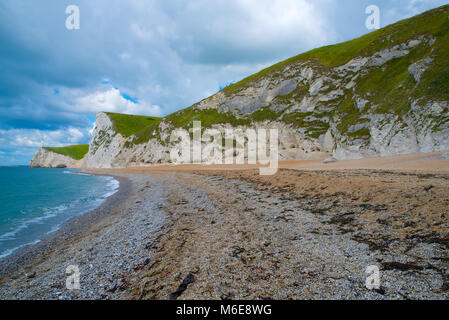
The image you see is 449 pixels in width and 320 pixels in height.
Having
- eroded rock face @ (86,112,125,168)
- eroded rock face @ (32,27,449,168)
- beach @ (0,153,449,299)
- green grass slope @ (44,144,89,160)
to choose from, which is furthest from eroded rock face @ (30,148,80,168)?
beach @ (0,153,449,299)

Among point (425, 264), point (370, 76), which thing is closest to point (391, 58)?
point (370, 76)

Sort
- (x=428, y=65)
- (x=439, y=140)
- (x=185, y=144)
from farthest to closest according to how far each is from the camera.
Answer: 1. (x=185, y=144)
2. (x=428, y=65)
3. (x=439, y=140)

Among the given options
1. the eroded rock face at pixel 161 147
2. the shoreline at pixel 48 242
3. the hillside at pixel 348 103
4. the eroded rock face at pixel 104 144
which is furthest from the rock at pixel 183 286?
the eroded rock face at pixel 104 144

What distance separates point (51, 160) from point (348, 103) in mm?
176986

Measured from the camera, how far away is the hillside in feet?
86.0

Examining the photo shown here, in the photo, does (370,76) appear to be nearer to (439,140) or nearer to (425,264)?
(439,140)

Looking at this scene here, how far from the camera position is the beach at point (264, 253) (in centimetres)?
446

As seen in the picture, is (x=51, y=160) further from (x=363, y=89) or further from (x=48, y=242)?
(x=363, y=89)

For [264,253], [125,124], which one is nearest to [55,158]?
[125,124]

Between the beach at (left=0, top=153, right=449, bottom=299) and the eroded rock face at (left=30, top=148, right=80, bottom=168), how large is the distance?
153437 millimetres

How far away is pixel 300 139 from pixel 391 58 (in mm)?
22581

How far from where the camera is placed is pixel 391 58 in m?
38.0

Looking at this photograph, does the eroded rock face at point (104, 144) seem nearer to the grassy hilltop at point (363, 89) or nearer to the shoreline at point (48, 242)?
the grassy hilltop at point (363, 89)

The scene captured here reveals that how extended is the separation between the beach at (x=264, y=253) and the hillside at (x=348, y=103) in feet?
75.1
